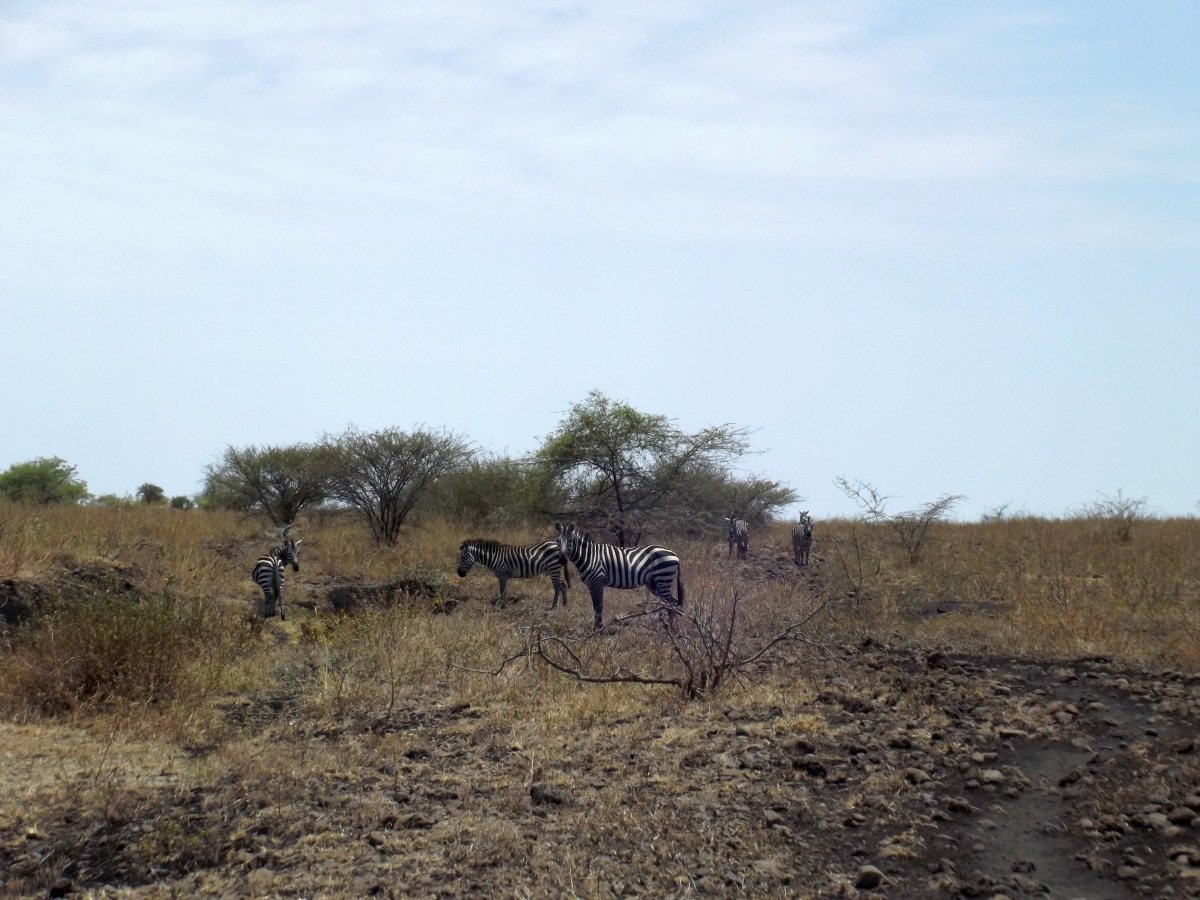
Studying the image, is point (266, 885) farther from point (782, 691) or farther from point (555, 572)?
point (555, 572)

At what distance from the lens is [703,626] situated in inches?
336

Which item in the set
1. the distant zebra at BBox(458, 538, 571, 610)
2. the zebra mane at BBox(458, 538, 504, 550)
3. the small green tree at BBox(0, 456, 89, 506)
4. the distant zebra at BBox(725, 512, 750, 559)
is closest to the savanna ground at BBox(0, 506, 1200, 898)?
the distant zebra at BBox(458, 538, 571, 610)

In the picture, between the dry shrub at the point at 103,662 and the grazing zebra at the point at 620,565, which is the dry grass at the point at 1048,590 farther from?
the dry shrub at the point at 103,662

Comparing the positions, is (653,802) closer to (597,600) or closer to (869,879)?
(869,879)

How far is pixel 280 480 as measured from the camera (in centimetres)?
2578

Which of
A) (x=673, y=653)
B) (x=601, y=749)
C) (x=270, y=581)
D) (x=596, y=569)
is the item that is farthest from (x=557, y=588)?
(x=601, y=749)

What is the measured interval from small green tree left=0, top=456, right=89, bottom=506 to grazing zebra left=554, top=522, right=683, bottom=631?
23.3 m

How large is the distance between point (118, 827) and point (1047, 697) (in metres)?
5.92

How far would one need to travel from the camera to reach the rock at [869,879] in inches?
174

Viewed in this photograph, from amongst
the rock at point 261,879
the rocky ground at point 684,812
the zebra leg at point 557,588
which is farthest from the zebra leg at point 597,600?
the rock at point 261,879

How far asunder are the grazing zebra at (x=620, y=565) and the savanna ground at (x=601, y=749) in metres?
1.08

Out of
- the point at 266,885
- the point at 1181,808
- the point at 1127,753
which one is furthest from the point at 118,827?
the point at 1127,753

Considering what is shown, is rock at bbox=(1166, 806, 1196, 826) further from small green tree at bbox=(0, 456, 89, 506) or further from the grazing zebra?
small green tree at bbox=(0, 456, 89, 506)

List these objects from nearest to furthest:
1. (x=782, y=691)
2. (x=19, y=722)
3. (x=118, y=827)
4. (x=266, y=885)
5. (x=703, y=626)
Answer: (x=266, y=885) → (x=118, y=827) → (x=19, y=722) → (x=782, y=691) → (x=703, y=626)
